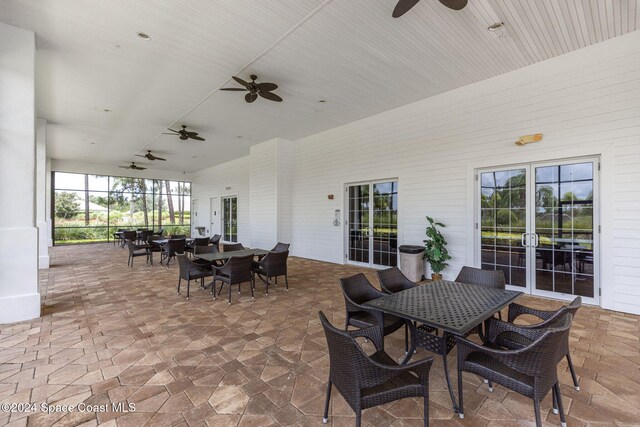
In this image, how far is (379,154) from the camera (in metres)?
6.64

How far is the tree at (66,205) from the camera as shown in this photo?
12.1 meters

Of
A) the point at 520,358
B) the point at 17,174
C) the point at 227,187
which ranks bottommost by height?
the point at 520,358

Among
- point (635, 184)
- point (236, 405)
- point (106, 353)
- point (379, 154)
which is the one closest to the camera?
point (236, 405)

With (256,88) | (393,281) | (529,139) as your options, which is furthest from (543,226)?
(256,88)

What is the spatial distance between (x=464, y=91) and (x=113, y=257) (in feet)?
34.1

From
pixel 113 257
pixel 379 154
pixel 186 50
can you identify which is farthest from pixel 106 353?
pixel 113 257

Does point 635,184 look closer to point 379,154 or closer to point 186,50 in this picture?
point 379,154

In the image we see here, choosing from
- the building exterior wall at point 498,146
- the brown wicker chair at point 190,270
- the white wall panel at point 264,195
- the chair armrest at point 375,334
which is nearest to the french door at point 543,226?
the building exterior wall at point 498,146

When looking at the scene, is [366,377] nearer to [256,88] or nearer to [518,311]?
[518,311]

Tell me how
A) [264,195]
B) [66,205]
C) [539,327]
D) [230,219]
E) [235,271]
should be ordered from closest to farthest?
1. [539,327]
2. [235,271]
3. [264,195]
4. [230,219]
5. [66,205]

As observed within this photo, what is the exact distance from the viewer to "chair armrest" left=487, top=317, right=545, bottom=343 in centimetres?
201

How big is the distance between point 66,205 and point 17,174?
37.1ft

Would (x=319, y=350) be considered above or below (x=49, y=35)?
below

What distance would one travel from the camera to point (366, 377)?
1.54 metres
